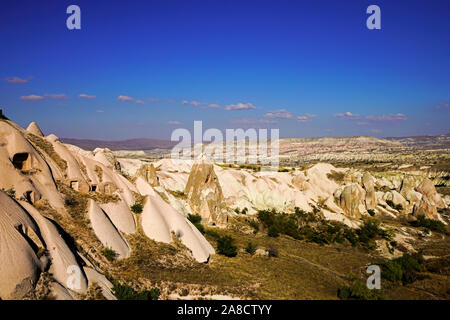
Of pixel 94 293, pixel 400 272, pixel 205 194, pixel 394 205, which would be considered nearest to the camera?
pixel 94 293

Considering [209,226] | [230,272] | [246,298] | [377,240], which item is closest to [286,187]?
[377,240]

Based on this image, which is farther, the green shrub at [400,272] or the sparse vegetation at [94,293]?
the green shrub at [400,272]

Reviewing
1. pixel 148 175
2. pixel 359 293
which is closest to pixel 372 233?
pixel 359 293

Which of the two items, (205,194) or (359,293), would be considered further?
(205,194)

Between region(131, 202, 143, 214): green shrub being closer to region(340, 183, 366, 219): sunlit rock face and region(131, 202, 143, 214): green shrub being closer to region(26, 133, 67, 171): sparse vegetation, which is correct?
region(26, 133, 67, 171): sparse vegetation

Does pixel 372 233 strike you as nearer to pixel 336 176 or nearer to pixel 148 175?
pixel 336 176

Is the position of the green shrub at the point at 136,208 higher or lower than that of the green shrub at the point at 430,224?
higher

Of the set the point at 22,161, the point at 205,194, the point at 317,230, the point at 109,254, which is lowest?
the point at 317,230

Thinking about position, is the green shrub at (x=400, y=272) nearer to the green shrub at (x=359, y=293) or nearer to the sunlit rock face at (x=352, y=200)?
the green shrub at (x=359, y=293)

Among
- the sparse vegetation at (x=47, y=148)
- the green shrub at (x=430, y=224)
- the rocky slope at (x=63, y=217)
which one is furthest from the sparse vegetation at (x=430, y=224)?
the sparse vegetation at (x=47, y=148)

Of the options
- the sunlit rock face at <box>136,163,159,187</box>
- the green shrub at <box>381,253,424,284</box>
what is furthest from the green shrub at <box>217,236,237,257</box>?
the sunlit rock face at <box>136,163,159,187</box>
